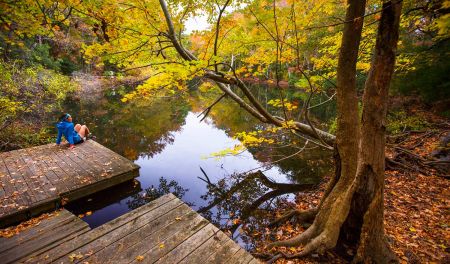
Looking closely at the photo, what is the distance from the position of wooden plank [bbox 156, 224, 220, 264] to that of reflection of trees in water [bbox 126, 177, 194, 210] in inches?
145

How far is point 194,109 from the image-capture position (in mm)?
23578

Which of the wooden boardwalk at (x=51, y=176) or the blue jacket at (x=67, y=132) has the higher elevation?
the blue jacket at (x=67, y=132)

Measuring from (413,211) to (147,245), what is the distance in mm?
6154

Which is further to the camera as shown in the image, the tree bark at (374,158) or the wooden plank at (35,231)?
the wooden plank at (35,231)

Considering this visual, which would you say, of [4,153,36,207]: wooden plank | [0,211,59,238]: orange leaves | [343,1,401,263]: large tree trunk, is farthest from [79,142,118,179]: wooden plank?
[343,1,401,263]: large tree trunk

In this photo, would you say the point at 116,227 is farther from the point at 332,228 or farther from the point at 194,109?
the point at 194,109

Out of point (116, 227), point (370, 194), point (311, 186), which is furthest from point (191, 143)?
point (370, 194)

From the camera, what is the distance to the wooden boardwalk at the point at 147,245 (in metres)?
3.67

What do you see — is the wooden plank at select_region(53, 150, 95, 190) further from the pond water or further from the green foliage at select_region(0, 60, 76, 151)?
the green foliage at select_region(0, 60, 76, 151)

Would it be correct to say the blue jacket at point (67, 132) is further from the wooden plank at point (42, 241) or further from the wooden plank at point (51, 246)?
the wooden plank at point (51, 246)

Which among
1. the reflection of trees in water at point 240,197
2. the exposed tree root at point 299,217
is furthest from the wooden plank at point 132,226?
the exposed tree root at point 299,217

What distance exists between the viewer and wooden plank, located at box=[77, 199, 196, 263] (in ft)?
12.1

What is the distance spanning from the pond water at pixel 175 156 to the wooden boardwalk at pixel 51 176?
84 cm

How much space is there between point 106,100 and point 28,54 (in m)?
7.70
